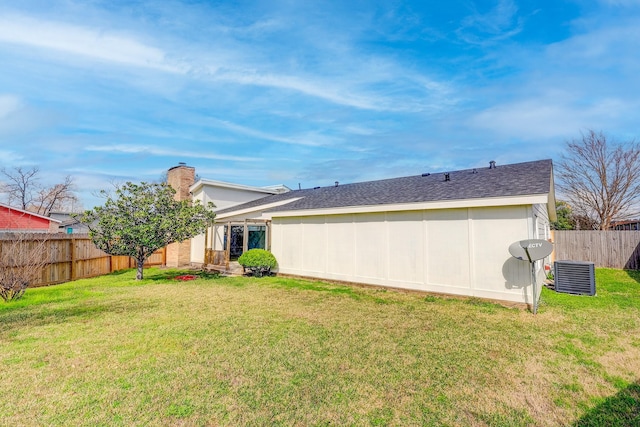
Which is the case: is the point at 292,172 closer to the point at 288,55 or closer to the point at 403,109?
the point at 403,109

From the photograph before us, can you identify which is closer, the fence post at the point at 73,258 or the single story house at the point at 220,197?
the fence post at the point at 73,258

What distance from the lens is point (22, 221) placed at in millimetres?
22297

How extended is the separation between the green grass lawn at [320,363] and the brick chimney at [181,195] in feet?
30.4

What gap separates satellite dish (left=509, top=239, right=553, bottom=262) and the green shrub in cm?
864

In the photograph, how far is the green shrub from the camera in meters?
11.9

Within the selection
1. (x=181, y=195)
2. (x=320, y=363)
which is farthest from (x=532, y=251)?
(x=181, y=195)

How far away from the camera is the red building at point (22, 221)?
21312mm

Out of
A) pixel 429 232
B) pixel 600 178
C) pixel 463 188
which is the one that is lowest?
pixel 429 232

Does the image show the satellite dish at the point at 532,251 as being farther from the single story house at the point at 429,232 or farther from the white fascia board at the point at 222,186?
the white fascia board at the point at 222,186

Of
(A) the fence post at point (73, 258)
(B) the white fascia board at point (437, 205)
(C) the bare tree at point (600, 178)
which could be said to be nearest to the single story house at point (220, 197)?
(A) the fence post at point (73, 258)

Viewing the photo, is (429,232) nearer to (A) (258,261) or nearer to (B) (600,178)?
(A) (258,261)

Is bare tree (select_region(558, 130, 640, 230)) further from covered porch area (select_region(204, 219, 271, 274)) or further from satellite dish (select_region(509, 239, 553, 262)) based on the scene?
→ covered porch area (select_region(204, 219, 271, 274))

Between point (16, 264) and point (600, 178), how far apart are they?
32.6 meters

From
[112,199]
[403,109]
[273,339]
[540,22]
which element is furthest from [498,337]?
[403,109]
